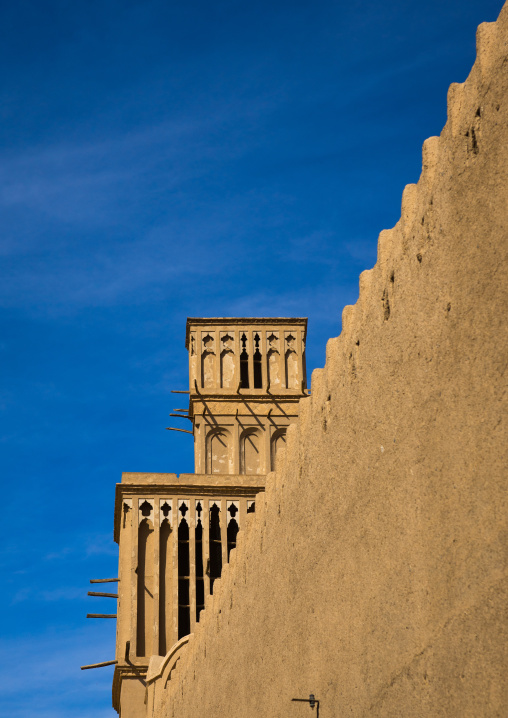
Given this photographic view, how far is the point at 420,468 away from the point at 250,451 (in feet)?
72.9


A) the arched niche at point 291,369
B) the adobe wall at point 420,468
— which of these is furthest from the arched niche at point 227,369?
the adobe wall at point 420,468

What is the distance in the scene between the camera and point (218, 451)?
27.3 metres

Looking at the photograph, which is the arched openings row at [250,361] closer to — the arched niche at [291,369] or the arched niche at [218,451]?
the arched niche at [291,369]

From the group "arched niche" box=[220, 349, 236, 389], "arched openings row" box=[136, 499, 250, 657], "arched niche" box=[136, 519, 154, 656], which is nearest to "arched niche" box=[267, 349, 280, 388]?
"arched niche" box=[220, 349, 236, 389]

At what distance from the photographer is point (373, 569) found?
5723 mm

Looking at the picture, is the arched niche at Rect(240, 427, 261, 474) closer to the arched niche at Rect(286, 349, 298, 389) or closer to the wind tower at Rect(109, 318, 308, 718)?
the wind tower at Rect(109, 318, 308, 718)

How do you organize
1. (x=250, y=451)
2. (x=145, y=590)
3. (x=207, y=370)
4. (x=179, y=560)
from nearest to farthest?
(x=145, y=590), (x=179, y=560), (x=250, y=451), (x=207, y=370)

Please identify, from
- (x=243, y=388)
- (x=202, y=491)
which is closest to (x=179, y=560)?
(x=202, y=491)

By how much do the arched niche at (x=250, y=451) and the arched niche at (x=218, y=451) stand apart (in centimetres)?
35

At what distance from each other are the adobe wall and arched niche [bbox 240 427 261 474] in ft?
62.3

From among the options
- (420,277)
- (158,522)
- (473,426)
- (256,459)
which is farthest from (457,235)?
(256,459)

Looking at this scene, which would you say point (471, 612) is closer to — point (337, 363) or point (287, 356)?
point (337, 363)

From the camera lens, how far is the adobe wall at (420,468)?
4.32 metres

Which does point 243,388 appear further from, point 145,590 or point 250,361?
point 145,590
